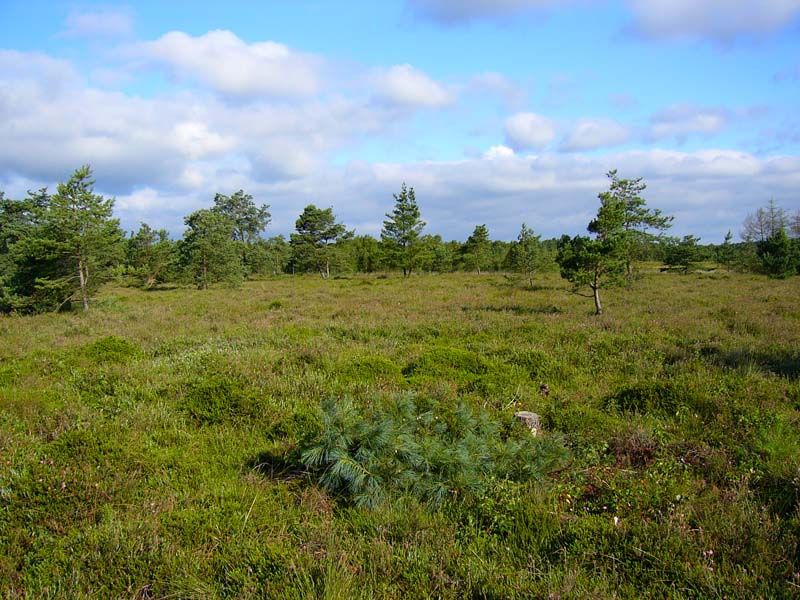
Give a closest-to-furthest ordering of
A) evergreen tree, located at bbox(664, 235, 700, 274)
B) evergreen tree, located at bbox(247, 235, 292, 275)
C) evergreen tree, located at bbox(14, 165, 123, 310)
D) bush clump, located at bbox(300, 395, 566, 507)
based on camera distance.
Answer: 1. bush clump, located at bbox(300, 395, 566, 507)
2. evergreen tree, located at bbox(14, 165, 123, 310)
3. evergreen tree, located at bbox(664, 235, 700, 274)
4. evergreen tree, located at bbox(247, 235, 292, 275)

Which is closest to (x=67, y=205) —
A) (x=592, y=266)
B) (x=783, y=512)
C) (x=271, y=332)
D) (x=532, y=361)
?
(x=271, y=332)

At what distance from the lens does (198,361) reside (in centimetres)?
915

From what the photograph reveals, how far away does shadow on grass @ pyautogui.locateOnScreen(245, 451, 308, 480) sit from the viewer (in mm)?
4609

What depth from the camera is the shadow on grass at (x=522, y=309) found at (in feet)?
53.0

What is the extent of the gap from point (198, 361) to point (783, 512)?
9.30 meters

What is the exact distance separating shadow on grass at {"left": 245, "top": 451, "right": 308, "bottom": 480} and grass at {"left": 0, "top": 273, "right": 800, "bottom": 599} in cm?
3

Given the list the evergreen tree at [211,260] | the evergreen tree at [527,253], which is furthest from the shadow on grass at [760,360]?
the evergreen tree at [211,260]

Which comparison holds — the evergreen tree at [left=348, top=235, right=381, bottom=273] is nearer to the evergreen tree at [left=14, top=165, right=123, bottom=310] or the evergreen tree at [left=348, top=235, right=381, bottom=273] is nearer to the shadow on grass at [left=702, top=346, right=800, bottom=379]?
the evergreen tree at [left=14, top=165, right=123, bottom=310]

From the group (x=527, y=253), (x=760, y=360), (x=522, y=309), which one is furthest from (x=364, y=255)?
(x=760, y=360)

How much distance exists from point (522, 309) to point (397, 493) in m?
13.6

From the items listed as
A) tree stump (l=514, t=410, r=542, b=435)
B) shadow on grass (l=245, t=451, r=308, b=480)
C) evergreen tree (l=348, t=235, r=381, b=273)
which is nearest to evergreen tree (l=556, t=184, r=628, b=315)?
tree stump (l=514, t=410, r=542, b=435)

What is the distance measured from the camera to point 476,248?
148ft

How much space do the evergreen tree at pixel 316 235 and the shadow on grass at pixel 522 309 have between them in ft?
98.5

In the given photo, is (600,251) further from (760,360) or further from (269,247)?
(269,247)
